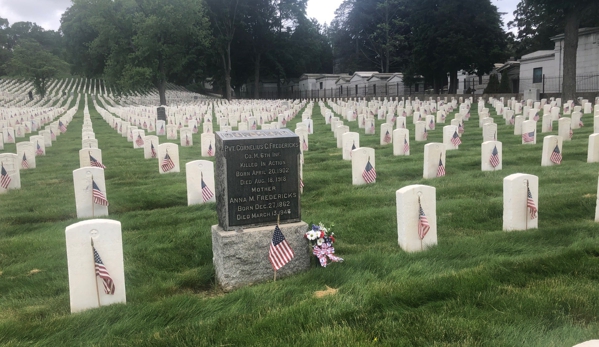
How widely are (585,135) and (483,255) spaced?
38.0 feet

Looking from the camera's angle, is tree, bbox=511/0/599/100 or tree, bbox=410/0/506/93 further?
tree, bbox=410/0/506/93

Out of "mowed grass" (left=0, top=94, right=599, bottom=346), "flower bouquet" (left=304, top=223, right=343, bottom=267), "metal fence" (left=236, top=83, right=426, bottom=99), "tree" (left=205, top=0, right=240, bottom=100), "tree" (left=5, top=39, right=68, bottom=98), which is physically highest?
"tree" (left=205, top=0, right=240, bottom=100)

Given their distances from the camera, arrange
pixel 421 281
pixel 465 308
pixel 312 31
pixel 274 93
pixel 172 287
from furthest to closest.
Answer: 1. pixel 274 93
2. pixel 312 31
3. pixel 172 287
4. pixel 421 281
5. pixel 465 308

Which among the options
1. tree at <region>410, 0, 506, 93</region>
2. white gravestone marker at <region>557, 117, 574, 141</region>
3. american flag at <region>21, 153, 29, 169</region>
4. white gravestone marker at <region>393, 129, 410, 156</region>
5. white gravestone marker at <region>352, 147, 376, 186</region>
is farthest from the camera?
tree at <region>410, 0, 506, 93</region>

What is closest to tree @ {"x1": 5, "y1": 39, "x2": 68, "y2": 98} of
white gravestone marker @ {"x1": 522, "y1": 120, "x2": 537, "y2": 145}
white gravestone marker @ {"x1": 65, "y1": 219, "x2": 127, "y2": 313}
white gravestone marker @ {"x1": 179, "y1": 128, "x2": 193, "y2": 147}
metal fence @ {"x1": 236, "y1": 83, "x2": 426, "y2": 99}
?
metal fence @ {"x1": 236, "y1": 83, "x2": 426, "y2": 99}

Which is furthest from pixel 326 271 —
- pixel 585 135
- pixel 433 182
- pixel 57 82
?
pixel 57 82

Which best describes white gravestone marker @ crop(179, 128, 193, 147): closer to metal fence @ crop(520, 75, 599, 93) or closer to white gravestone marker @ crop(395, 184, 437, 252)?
white gravestone marker @ crop(395, 184, 437, 252)

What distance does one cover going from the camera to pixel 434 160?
32.1 feet

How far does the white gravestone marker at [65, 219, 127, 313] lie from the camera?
14.4 feet

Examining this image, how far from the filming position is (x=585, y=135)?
14.8m

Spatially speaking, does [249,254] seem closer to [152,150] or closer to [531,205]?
[531,205]

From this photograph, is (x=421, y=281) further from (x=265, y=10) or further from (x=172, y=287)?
(x=265, y=10)

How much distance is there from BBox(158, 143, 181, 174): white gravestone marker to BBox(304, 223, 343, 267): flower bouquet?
6.73m

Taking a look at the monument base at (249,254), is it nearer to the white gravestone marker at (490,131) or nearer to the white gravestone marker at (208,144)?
the white gravestone marker at (208,144)
